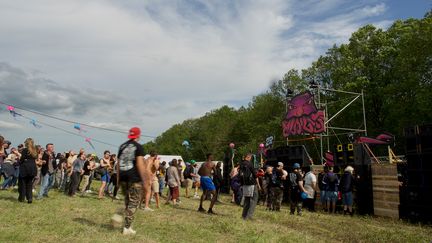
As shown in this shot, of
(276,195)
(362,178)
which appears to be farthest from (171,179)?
(362,178)

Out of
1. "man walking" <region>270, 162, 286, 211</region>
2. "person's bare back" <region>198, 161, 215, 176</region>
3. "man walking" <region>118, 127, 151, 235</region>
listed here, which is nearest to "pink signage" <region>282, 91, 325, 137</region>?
"man walking" <region>270, 162, 286, 211</region>

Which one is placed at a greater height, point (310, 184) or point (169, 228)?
point (310, 184)

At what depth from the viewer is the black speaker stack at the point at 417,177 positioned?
11094 mm

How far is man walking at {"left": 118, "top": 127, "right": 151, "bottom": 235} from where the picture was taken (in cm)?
700

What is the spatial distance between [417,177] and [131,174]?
881cm

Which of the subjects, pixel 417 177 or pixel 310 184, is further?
pixel 310 184

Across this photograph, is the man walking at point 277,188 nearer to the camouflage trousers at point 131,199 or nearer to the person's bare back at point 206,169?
the person's bare back at point 206,169

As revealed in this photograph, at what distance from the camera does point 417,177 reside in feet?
37.7

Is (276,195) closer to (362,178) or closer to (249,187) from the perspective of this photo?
(362,178)

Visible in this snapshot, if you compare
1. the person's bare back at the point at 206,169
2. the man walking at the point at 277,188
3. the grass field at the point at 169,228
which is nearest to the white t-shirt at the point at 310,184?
the man walking at the point at 277,188

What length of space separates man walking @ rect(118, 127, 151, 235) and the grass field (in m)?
0.45

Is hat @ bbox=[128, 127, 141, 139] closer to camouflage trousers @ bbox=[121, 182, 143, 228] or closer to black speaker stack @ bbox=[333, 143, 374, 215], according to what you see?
camouflage trousers @ bbox=[121, 182, 143, 228]

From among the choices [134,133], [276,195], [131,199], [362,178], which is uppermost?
[134,133]

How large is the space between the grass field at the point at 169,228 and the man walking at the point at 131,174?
0.45 meters
